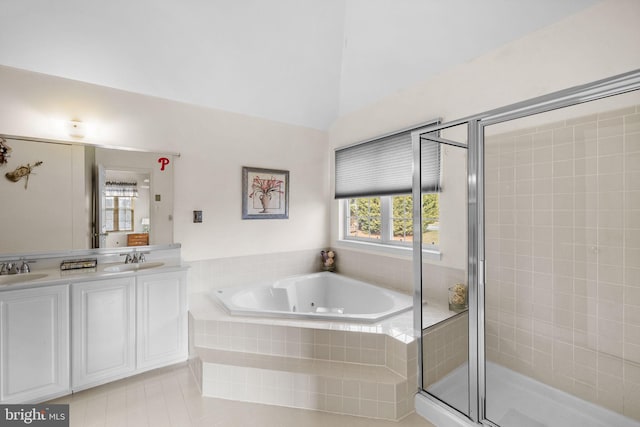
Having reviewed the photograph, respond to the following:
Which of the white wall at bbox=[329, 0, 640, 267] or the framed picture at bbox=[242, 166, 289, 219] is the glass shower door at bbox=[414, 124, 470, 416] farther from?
the framed picture at bbox=[242, 166, 289, 219]

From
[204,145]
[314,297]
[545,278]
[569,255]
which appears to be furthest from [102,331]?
[569,255]

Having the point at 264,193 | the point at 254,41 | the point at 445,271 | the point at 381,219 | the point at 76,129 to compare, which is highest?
the point at 254,41

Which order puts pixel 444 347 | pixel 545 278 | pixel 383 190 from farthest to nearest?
pixel 383 190
pixel 444 347
pixel 545 278

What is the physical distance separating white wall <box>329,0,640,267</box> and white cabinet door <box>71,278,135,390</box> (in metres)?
2.47

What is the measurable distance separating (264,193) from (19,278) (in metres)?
2.00

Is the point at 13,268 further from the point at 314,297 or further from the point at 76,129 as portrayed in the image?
the point at 314,297

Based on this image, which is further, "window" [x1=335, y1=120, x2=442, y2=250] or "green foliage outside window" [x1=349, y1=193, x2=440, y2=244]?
"window" [x1=335, y1=120, x2=442, y2=250]

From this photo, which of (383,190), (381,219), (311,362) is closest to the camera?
(311,362)

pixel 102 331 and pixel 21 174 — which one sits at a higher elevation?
pixel 21 174

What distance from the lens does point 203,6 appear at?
7.29 ft

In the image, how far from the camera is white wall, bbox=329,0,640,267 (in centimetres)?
167

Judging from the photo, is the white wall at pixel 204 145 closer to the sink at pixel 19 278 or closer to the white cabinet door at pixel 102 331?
the white cabinet door at pixel 102 331

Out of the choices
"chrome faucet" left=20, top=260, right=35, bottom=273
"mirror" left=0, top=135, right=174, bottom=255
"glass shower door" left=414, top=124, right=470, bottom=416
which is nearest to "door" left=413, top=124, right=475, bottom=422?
"glass shower door" left=414, top=124, right=470, bottom=416

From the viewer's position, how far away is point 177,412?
1.88 metres
